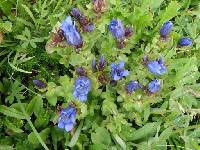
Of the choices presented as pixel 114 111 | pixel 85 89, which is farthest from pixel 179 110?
pixel 85 89

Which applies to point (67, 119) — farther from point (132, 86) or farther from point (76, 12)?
point (76, 12)

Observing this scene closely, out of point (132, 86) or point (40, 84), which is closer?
point (132, 86)

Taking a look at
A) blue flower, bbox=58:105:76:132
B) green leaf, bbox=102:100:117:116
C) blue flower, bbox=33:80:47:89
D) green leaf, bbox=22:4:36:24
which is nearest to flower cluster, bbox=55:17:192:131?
blue flower, bbox=58:105:76:132

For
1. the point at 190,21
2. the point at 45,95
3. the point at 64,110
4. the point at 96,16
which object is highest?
the point at 190,21

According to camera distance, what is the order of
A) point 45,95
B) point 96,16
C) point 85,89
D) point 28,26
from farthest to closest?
point 28,26, point 45,95, point 96,16, point 85,89

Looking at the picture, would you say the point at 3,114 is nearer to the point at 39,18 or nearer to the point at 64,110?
the point at 64,110

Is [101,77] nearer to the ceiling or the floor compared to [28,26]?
nearer to the floor

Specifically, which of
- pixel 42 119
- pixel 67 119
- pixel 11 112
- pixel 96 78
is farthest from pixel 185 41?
pixel 11 112
